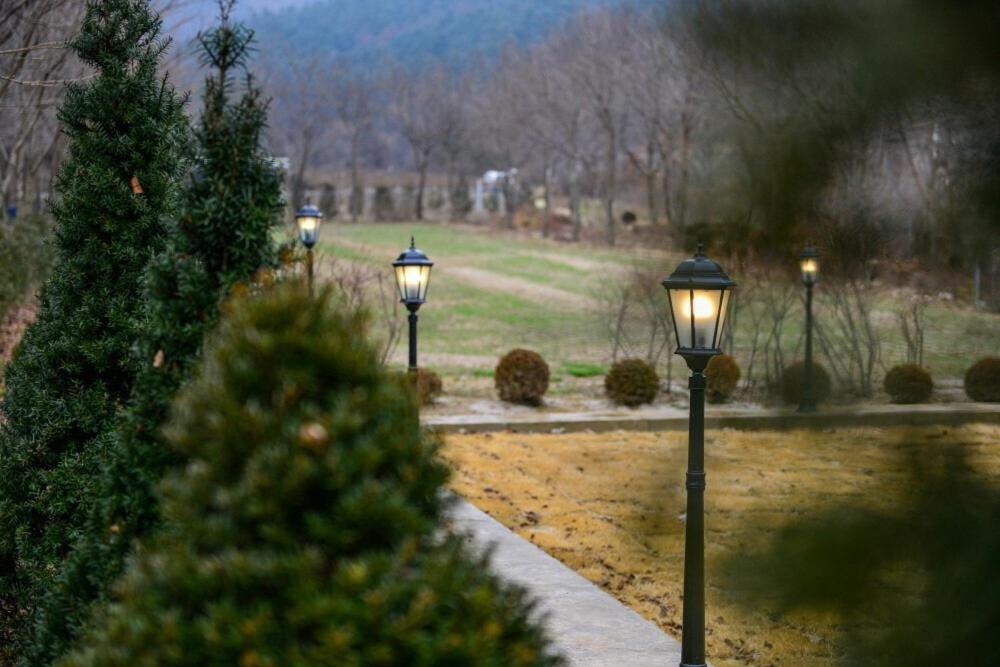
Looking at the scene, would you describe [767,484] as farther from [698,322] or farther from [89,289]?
[698,322]

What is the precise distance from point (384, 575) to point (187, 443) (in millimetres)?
460

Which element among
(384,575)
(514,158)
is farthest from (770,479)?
(514,158)

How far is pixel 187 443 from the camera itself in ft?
6.78

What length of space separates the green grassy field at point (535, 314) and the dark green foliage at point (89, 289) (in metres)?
2.12

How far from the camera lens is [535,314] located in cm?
3378

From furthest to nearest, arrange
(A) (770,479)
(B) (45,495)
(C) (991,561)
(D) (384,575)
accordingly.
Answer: (B) (45,495) < (D) (384,575) < (A) (770,479) < (C) (991,561)

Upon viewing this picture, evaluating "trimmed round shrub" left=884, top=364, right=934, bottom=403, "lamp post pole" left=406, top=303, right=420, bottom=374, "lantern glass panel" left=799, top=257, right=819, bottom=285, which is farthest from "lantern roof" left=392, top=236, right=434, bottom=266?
"lantern glass panel" left=799, top=257, right=819, bottom=285

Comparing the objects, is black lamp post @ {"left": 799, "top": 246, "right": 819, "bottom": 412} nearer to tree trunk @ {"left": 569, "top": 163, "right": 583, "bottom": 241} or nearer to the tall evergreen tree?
the tall evergreen tree

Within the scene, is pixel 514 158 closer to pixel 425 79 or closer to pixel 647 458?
pixel 425 79

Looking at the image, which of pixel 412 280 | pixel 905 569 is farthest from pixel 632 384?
pixel 905 569

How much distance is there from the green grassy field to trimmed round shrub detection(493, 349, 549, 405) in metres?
1.30

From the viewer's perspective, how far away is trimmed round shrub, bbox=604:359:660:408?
18.1m

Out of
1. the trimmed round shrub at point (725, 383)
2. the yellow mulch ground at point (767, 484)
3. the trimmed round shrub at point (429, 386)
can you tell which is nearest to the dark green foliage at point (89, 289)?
the trimmed round shrub at point (725, 383)

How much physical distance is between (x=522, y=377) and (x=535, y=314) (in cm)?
1561
